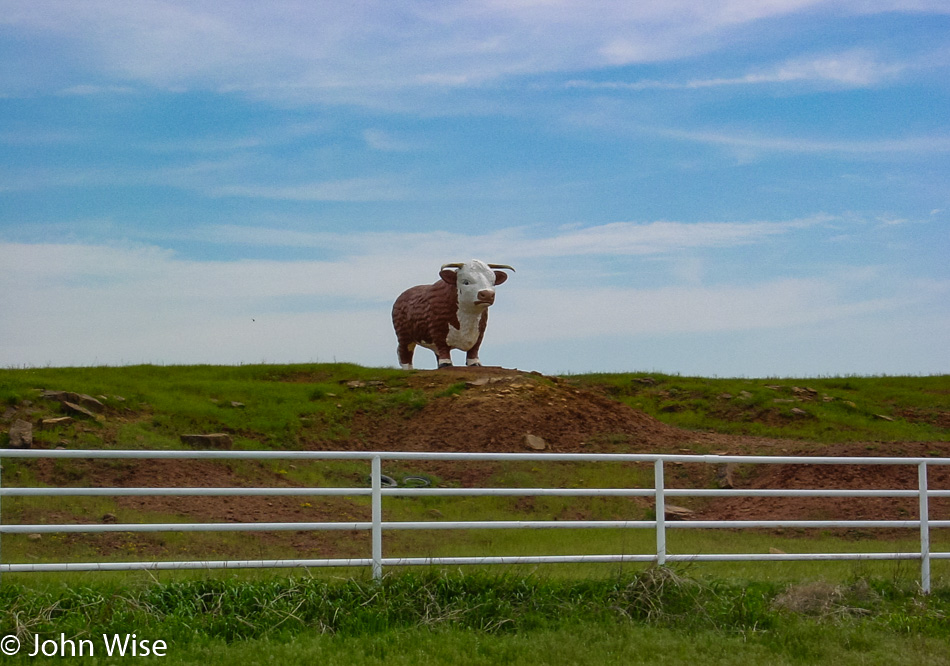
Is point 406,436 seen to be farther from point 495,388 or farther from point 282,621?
point 282,621

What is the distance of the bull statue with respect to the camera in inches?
896

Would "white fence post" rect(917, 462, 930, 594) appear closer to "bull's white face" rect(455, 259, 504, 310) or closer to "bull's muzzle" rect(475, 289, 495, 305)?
"bull's muzzle" rect(475, 289, 495, 305)

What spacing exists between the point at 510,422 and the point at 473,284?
17.0 ft

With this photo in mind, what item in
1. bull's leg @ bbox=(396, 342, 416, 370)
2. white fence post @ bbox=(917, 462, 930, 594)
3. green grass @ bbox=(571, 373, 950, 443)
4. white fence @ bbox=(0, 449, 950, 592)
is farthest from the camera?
bull's leg @ bbox=(396, 342, 416, 370)

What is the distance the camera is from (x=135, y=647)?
6.87 metres

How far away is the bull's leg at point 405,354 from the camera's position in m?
25.4

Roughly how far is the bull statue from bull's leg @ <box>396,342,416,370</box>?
0.72m

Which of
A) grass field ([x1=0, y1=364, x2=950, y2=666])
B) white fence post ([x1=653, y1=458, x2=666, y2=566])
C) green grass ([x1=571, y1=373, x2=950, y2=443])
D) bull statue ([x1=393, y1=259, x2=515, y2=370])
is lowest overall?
grass field ([x1=0, y1=364, x2=950, y2=666])

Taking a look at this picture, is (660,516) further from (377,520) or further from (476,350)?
(476,350)

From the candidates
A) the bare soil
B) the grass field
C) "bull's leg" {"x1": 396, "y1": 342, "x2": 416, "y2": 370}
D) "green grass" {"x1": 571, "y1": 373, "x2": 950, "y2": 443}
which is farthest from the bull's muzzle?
the grass field

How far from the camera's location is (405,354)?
25516 mm

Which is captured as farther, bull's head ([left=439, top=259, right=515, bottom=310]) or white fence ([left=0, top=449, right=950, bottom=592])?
bull's head ([left=439, top=259, right=515, bottom=310])

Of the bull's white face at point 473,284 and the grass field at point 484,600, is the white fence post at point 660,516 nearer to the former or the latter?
the grass field at point 484,600

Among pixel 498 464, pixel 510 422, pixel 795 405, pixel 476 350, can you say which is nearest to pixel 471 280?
pixel 476 350
